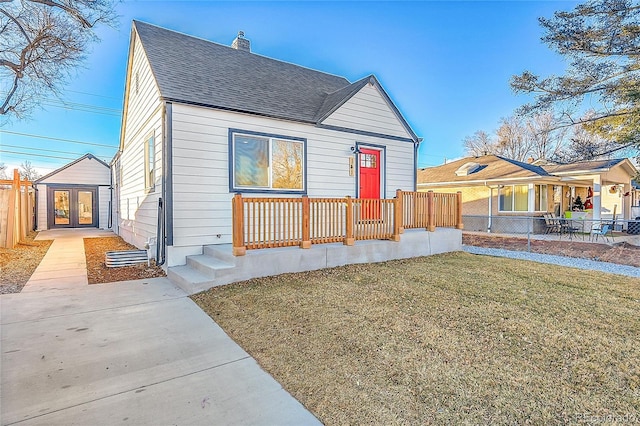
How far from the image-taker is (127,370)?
2.68 meters

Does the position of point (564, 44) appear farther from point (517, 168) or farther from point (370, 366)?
point (370, 366)

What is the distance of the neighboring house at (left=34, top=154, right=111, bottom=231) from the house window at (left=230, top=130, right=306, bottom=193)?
1428 cm

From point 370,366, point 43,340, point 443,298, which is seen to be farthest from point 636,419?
point 43,340

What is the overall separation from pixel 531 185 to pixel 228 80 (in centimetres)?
1386

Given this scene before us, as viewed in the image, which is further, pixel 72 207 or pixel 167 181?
pixel 72 207

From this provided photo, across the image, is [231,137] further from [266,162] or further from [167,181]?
[167,181]

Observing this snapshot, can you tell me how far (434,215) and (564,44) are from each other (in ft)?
25.2

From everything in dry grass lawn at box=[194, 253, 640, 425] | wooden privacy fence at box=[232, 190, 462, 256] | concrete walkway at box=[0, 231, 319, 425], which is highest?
wooden privacy fence at box=[232, 190, 462, 256]

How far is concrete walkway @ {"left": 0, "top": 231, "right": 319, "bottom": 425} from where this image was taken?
2.11 meters

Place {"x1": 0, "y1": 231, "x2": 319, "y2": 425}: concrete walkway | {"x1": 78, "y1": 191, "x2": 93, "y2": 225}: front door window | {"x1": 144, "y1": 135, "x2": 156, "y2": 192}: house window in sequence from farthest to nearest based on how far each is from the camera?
{"x1": 78, "y1": 191, "x2": 93, "y2": 225}: front door window, {"x1": 144, "y1": 135, "x2": 156, "y2": 192}: house window, {"x1": 0, "y1": 231, "x2": 319, "y2": 425}: concrete walkway

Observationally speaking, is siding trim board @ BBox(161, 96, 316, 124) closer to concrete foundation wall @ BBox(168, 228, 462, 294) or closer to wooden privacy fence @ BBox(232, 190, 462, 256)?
wooden privacy fence @ BBox(232, 190, 462, 256)

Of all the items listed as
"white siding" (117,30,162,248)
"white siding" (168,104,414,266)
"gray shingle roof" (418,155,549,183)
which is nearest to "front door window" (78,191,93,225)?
"white siding" (117,30,162,248)

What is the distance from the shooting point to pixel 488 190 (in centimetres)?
1606

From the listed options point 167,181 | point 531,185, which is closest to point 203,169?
point 167,181
